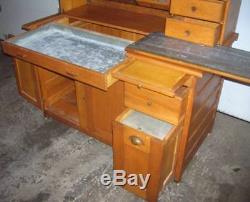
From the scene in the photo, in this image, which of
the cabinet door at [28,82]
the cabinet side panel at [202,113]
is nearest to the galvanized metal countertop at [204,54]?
the cabinet side panel at [202,113]

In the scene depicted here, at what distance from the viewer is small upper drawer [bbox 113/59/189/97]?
5.50 feet

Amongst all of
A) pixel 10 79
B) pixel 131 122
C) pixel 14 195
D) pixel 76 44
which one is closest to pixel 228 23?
pixel 131 122

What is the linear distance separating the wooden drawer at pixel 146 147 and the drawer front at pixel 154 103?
0.06m

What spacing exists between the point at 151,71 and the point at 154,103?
193 mm

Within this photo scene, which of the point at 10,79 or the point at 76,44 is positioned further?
the point at 10,79

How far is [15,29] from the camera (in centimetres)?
393

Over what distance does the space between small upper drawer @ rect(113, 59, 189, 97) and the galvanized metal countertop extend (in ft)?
0.26

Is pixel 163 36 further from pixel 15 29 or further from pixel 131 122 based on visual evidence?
pixel 15 29

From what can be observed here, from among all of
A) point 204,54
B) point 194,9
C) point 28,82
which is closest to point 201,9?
point 194,9

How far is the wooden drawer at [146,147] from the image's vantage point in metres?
1.77

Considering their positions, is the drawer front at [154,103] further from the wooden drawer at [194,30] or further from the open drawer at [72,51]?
the wooden drawer at [194,30]

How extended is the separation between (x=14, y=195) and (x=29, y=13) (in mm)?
2329

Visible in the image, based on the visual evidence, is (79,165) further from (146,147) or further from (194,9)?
(194,9)

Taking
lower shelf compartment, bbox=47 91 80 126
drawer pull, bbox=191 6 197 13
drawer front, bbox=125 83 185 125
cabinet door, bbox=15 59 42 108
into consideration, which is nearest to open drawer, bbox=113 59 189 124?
drawer front, bbox=125 83 185 125
